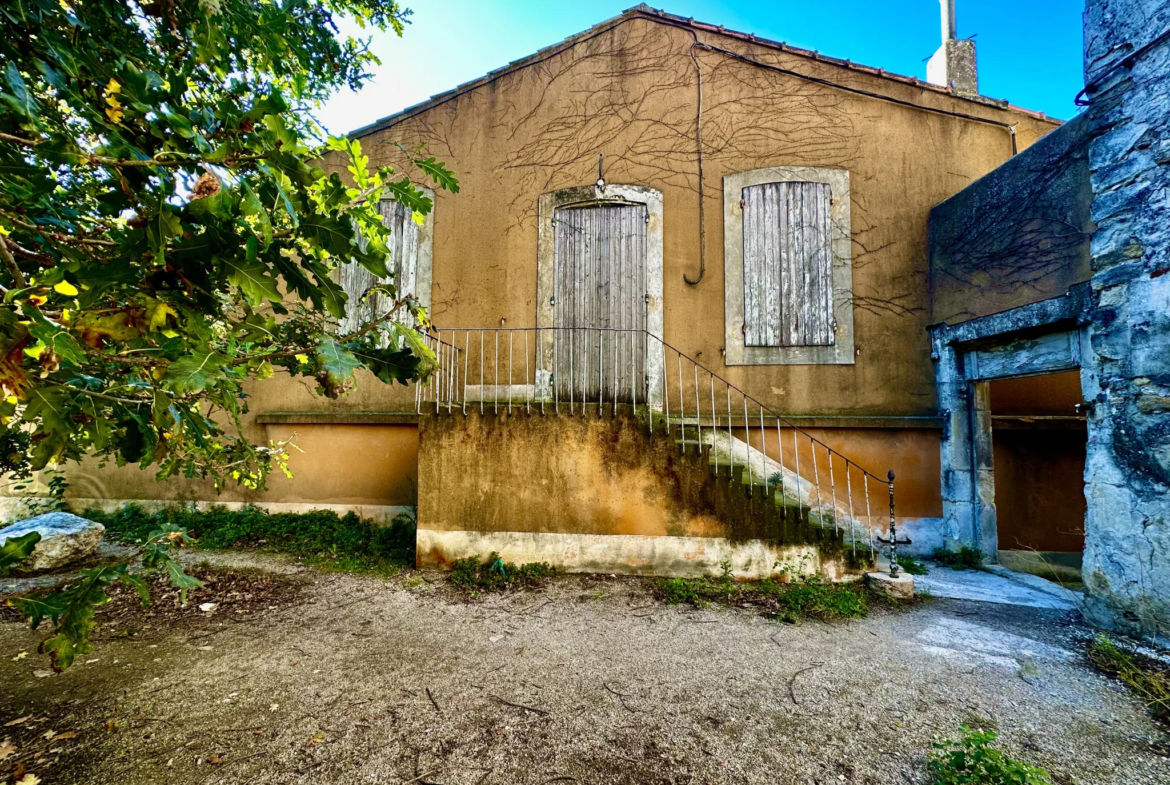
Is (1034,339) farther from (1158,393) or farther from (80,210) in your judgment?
(80,210)

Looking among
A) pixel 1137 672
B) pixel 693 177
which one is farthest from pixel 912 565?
pixel 693 177

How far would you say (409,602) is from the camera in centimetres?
417

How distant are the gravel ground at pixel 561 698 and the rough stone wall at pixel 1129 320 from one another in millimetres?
635

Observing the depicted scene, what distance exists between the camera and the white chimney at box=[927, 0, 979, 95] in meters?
5.94

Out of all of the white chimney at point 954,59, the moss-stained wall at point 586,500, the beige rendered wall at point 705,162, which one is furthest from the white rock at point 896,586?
the white chimney at point 954,59

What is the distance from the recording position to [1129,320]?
3438 millimetres

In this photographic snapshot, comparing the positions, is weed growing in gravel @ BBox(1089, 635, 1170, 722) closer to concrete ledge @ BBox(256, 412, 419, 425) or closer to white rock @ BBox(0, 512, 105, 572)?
concrete ledge @ BBox(256, 412, 419, 425)

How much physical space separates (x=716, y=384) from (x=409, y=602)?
402cm

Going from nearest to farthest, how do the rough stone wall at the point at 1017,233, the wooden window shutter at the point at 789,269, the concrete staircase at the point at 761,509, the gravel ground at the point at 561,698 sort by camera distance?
the gravel ground at the point at 561,698
the rough stone wall at the point at 1017,233
the concrete staircase at the point at 761,509
the wooden window shutter at the point at 789,269

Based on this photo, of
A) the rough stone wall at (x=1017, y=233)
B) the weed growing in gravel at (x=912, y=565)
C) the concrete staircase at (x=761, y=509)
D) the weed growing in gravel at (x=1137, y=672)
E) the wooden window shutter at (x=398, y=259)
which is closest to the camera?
the weed growing in gravel at (x=1137, y=672)

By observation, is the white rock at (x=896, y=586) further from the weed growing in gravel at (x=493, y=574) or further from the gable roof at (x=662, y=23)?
the gable roof at (x=662, y=23)

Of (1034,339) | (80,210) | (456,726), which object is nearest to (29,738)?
(456,726)

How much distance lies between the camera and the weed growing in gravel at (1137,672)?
8.84ft

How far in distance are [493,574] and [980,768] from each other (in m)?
3.62
